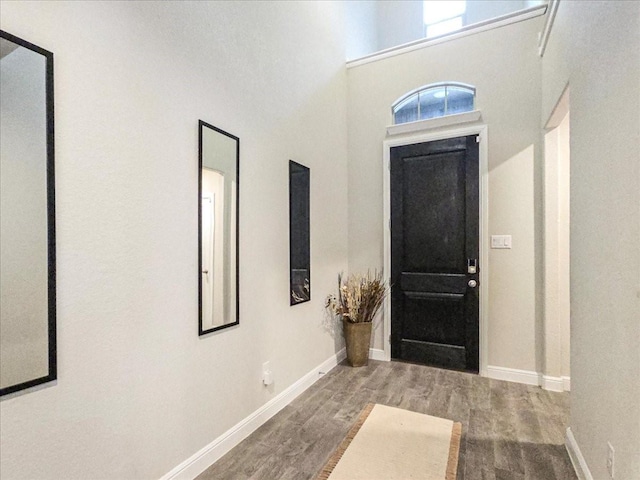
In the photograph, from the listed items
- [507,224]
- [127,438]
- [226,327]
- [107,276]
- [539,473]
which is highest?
[507,224]

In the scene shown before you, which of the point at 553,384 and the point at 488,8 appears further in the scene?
the point at 488,8

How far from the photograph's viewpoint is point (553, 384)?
2830 millimetres

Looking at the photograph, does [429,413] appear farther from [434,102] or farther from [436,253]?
[434,102]

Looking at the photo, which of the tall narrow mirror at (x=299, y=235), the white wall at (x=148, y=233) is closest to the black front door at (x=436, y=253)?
the tall narrow mirror at (x=299, y=235)

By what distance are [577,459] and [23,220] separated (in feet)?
8.91

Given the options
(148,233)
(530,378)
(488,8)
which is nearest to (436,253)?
(530,378)

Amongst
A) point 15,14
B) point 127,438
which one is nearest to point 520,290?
point 127,438

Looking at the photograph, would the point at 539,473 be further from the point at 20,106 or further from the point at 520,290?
the point at 20,106

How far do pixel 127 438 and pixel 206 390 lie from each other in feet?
1.50

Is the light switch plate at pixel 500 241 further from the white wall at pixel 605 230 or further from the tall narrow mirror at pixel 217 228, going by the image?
the tall narrow mirror at pixel 217 228

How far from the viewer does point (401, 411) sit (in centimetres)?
243

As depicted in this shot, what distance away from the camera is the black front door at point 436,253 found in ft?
10.4

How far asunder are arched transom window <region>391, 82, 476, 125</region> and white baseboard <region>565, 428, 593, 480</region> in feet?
8.87

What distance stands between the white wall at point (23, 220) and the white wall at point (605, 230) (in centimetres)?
202
